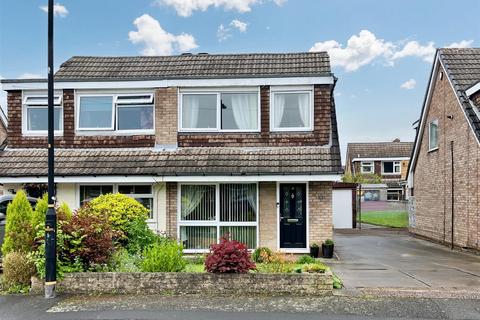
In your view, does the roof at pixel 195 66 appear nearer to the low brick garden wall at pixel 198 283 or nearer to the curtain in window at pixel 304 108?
Answer: the curtain in window at pixel 304 108

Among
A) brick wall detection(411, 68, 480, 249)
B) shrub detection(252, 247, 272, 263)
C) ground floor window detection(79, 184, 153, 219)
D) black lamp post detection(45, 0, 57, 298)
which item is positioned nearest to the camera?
black lamp post detection(45, 0, 57, 298)

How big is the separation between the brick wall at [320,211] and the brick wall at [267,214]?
1.01m

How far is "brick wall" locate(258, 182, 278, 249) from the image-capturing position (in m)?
12.3

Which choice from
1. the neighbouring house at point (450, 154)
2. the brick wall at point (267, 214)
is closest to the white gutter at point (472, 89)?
the neighbouring house at point (450, 154)

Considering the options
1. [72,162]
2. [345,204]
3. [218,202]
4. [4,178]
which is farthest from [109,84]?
[345,204]

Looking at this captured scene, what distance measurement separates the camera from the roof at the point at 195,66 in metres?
13.2

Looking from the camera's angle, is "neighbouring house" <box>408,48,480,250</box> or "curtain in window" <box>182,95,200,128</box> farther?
"neighbouring house" <box>408,48,480,250</box>

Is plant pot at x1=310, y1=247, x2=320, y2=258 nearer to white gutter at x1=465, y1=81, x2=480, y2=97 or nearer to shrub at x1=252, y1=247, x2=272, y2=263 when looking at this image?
shrub at x1=252, y1=247, x2=272, y2=263

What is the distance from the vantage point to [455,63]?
15734 millimetres

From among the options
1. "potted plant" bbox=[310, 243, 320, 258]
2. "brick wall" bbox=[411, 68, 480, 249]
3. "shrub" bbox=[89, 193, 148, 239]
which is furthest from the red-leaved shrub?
"brick wall" bbox=[411, 68, 480, 249]

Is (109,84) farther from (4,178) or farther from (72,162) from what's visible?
(4,178)

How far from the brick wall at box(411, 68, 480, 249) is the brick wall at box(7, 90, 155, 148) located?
10.1 meters

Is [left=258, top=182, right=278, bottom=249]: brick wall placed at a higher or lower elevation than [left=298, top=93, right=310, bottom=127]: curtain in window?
lower

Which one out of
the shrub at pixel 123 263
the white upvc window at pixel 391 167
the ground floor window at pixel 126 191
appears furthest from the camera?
the white upvc window at pixel 391 167
